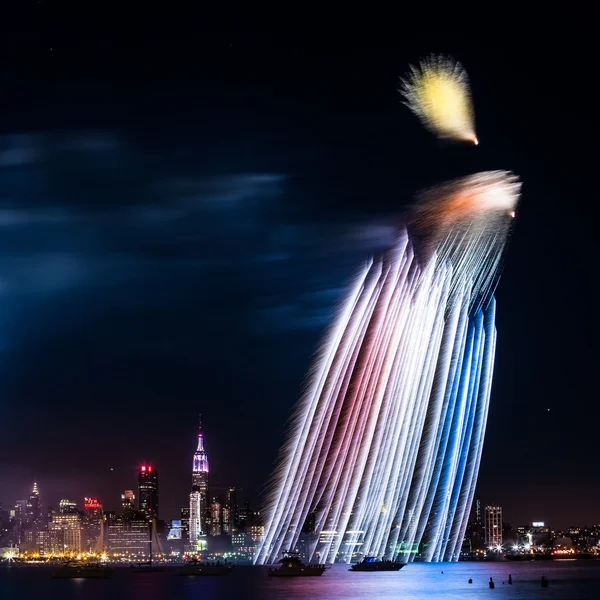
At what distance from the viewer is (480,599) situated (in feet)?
246

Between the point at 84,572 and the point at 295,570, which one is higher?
the point at 84,572

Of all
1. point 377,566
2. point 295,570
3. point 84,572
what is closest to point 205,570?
point 84,572

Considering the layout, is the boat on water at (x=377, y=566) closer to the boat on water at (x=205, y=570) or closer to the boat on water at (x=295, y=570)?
the boat on water at (x=295, y=570)

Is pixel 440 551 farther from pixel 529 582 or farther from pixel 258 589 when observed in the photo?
pixel 258 589

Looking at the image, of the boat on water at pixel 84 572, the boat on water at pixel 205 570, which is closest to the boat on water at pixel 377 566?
the boat on water at pixel 205 570

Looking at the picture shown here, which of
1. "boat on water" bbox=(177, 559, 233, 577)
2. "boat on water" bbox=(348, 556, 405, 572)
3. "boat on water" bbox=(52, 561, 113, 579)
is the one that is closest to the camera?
"boat on water" bbox=(348, 556, 405, 572)

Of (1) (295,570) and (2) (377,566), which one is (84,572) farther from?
(2) (377,566)

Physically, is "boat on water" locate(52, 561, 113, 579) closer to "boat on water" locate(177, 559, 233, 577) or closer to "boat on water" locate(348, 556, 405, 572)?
"boat on water" locate(177, 559, 233, 577)

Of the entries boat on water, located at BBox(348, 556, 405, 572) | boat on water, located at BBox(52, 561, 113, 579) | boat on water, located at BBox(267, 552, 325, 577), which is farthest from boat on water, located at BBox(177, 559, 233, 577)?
boat on water, located at BBox(267, 552, 325, 577)

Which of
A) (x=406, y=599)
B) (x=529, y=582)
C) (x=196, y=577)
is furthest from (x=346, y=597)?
(x=196, y=577)

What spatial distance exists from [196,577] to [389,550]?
27.7m

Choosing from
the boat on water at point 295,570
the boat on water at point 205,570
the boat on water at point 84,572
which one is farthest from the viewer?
the boat on water at point 84,572

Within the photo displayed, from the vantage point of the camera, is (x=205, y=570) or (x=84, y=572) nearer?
(x=205, y=570)

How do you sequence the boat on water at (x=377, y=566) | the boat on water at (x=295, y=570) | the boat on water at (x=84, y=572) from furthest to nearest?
the boat on water at (x=84, y=572) < the boat on water at (x=377, y=566) < the boat on water at (x=295, y=570)
